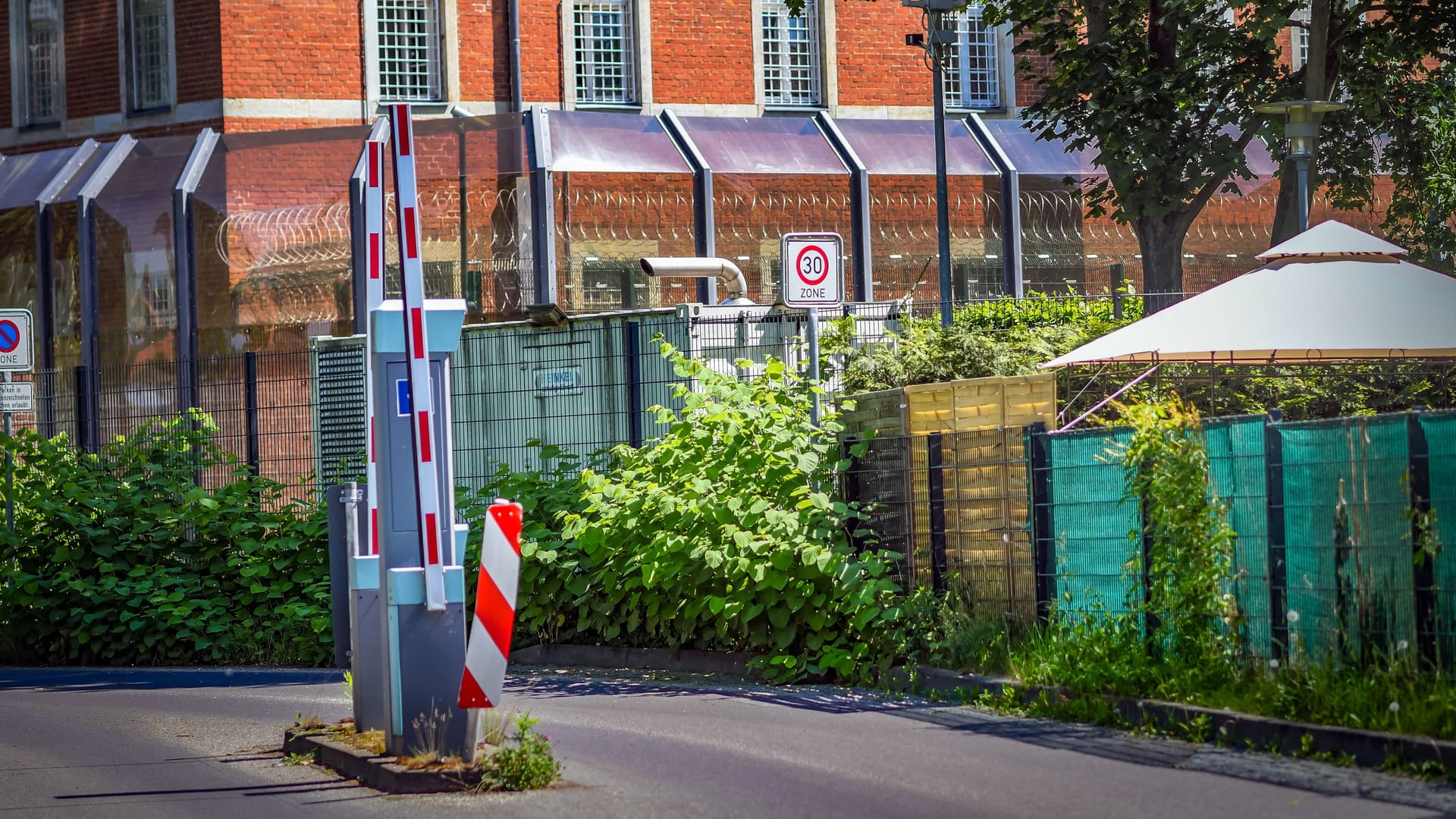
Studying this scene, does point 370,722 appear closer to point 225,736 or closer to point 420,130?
point 225,736

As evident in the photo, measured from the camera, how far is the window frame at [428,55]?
2984cm

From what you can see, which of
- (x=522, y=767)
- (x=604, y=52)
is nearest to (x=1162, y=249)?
(x=604, y=52)

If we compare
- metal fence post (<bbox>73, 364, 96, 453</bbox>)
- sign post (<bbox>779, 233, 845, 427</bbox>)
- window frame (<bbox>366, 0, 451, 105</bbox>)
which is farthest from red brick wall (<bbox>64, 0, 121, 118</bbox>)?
sign post (<bbox>779, 233, 845, 427</bbox>)

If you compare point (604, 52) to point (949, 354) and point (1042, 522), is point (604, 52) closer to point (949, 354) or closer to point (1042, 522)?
point (949, 354)

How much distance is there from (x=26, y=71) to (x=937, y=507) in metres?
24.5

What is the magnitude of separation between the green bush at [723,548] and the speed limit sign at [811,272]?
59 centimetres

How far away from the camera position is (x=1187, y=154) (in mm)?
21188

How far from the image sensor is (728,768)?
8.73m

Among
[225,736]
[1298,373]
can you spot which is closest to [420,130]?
[1298,373]

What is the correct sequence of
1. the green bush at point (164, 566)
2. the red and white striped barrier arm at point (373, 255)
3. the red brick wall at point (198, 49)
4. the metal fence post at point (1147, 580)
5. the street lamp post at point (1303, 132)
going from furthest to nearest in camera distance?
1. the red brick wall at point (198, 49)
2. the street lamp post at point (1303, 132)
3. the green bush at point (164, 566)
4. the metal fence post at point (1147, 580)
5. the red and white striped barrier arm at point (373, 255)

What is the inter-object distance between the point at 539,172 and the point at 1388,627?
55.2ft

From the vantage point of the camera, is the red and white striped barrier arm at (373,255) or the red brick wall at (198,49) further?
the red brick wall at (198,49)

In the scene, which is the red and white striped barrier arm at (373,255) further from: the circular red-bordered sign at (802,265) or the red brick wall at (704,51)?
the red brick wall at (704,51)

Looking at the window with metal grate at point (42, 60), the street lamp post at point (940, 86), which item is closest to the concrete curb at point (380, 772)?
the street lamp post at point (940, 86)
